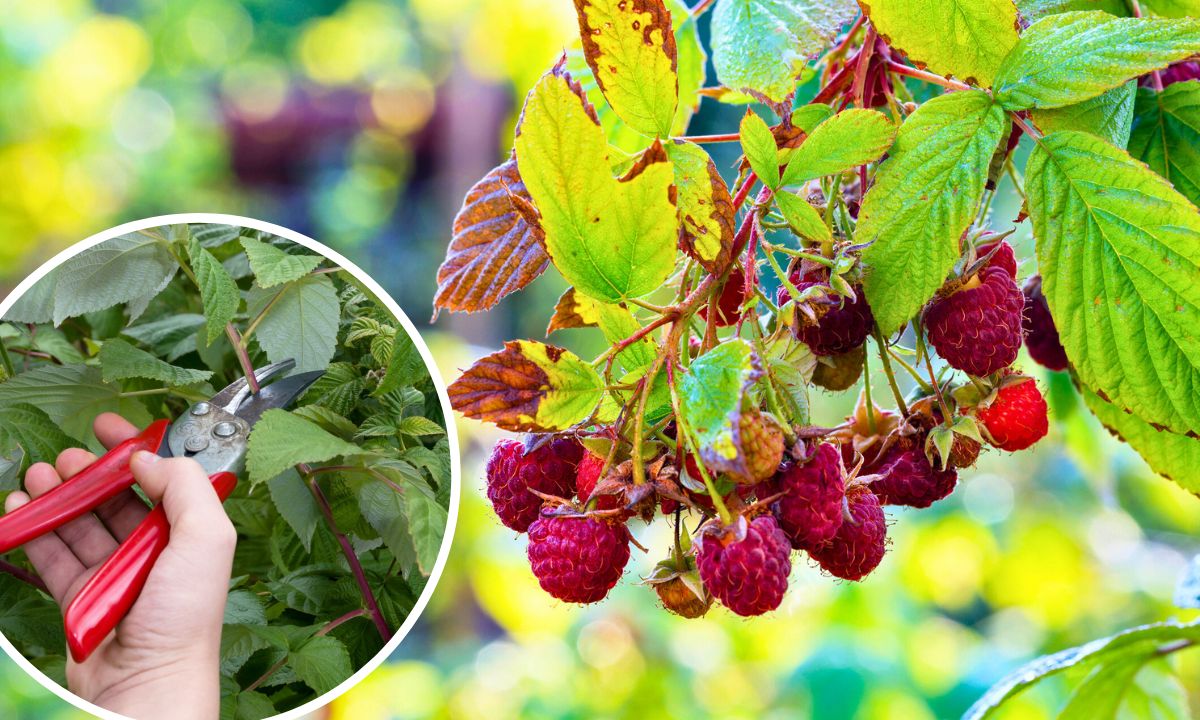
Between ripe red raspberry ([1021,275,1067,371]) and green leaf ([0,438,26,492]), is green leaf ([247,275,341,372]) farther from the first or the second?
ripe red raspberry ([1021,275,1067,371])

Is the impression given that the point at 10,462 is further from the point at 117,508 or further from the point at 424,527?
the point at 424,527

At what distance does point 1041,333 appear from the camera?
45 cm

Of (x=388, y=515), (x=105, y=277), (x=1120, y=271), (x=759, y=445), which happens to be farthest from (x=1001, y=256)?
(x=105, y=277)

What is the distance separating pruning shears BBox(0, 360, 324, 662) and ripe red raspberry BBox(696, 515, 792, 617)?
0.73 feet

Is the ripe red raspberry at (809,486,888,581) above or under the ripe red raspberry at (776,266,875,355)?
under

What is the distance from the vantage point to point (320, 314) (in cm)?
45

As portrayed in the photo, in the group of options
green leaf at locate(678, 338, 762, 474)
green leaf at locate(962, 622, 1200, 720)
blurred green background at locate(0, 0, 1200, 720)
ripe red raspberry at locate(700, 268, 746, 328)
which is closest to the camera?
green leaf at locate(678, 338, 762, 474)

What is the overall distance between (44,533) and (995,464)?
4.35 feet

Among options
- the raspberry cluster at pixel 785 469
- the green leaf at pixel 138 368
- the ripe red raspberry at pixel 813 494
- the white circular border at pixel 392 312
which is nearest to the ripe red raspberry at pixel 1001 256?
the raspberry cluster at pixel 785 469

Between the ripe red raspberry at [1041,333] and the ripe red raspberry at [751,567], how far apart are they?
20 cm

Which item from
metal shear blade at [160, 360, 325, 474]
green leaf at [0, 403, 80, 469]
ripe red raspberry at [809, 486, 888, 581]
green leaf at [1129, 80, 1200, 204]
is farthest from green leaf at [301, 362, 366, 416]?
green leaf at [1129, 80, 1200, 204]

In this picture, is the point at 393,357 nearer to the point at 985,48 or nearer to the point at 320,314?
the point at 320,314

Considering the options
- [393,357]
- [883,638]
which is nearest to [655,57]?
[393,357]

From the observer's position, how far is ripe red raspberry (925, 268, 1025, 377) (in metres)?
0.32
